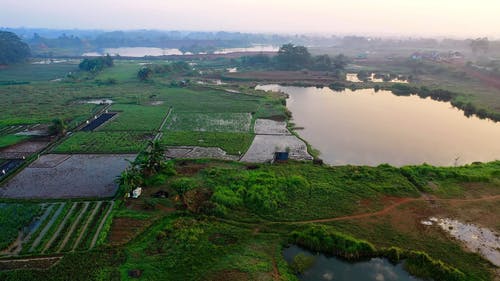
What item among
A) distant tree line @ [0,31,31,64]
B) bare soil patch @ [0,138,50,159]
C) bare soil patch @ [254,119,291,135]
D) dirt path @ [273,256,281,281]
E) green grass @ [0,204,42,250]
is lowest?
dirt path @ [273,256,281,281]

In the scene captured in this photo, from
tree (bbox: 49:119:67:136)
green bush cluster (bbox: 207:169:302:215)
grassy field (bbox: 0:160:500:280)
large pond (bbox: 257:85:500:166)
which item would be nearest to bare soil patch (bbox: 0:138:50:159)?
tree (bbox: 49:119:67:136)

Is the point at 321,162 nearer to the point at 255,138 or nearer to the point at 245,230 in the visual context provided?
the point at 255,138

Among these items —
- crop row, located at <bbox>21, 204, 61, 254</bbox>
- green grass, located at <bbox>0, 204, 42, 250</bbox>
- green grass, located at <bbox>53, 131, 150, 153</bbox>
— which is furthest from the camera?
green grass, located at <bbox>53, 131, 150, 153</bbox>

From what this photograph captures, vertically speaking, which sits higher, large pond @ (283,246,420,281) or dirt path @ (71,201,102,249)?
dirt path @ (71,201,102,249)

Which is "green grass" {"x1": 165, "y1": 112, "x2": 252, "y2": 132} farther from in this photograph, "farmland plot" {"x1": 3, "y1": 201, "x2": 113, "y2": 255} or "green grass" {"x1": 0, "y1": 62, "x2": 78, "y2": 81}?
"green grass" {"x1": 0, "y1": 62, "x2": 78, "y2": 81}

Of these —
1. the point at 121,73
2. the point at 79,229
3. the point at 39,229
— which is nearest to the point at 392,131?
the point at 79,229

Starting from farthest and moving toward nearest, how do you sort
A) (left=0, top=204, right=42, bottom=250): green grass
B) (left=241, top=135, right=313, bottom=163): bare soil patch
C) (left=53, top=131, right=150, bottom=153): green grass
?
(left=53, top=131, right=150, bottom=153): green grass
(left=241, top=135, right=313, bottom=163): bare soil patch
(left=0, top=204, right=42, bottom=250): green grass

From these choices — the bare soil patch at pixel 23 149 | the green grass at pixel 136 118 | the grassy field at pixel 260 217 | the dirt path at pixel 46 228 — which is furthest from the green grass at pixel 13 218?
the green grass at pixel 136 118
